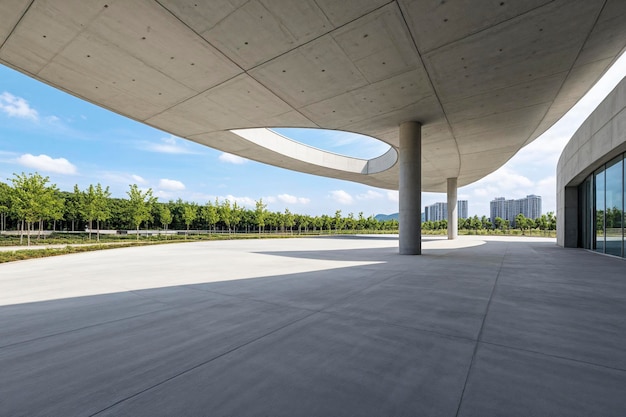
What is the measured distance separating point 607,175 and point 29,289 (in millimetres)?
22809

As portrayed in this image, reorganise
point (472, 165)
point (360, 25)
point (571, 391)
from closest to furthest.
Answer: point (571, 391) < point (360, 25) < point (472, 165)

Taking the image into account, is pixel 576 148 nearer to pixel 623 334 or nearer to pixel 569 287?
pixel 569 287

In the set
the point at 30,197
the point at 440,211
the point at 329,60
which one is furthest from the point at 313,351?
the point at 440,211

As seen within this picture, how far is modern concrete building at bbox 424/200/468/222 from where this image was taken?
159 metres

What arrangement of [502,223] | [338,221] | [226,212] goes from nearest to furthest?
[226,212]
[338,221]
[502,223]

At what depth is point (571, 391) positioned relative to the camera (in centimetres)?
250

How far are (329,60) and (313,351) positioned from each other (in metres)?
9.51

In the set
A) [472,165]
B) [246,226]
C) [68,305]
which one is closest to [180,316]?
[68,305]

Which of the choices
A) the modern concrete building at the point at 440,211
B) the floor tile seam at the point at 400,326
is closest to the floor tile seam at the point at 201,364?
the floor tile seam at the point at 400,326

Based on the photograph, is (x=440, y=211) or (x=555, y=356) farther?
(x=440, y=211)

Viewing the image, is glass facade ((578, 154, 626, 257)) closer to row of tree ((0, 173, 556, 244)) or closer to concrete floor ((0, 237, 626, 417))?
concrete floor ((0, 237, 626, 417))

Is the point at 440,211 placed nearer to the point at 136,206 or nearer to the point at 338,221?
the point at 338,221

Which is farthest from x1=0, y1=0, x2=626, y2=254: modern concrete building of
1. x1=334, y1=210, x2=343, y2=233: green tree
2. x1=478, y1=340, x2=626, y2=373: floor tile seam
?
x1=334, y1=210, x2=343, y2=233: green tree

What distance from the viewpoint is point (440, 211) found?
164125 mm
